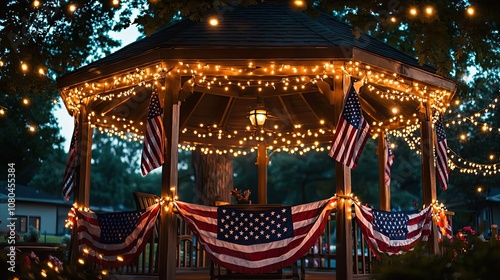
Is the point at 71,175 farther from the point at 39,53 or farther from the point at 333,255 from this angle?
the point at 333,255

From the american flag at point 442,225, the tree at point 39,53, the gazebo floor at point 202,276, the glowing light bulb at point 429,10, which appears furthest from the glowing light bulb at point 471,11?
the tree at point 39,53

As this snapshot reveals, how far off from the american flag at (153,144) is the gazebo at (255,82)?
0.11 metres

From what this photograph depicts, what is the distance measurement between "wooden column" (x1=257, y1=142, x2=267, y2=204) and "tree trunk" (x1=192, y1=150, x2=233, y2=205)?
168 centimetres

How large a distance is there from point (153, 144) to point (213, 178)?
260 inches

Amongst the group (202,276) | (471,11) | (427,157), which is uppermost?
(471,11)

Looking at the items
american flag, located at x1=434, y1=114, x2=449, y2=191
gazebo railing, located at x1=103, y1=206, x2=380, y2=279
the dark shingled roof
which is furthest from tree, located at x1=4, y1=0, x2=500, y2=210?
gazebo railing, located at x1=103, y1=206, x2=380, y2=279

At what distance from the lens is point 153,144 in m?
9.46

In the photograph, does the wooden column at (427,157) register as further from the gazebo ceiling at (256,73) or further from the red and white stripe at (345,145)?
the red and white stripe at (345,145)

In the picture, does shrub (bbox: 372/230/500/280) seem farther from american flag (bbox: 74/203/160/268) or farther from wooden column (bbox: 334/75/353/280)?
american flag (bbox: 74/203/160/268)

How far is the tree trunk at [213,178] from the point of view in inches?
625

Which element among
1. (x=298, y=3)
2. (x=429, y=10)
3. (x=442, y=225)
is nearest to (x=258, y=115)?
(x=442, y=225)

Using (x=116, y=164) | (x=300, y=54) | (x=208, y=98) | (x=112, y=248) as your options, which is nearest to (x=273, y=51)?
(x=300, y=54)

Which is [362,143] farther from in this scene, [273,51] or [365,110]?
[365,110]

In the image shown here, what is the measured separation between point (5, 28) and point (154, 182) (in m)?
32.2
